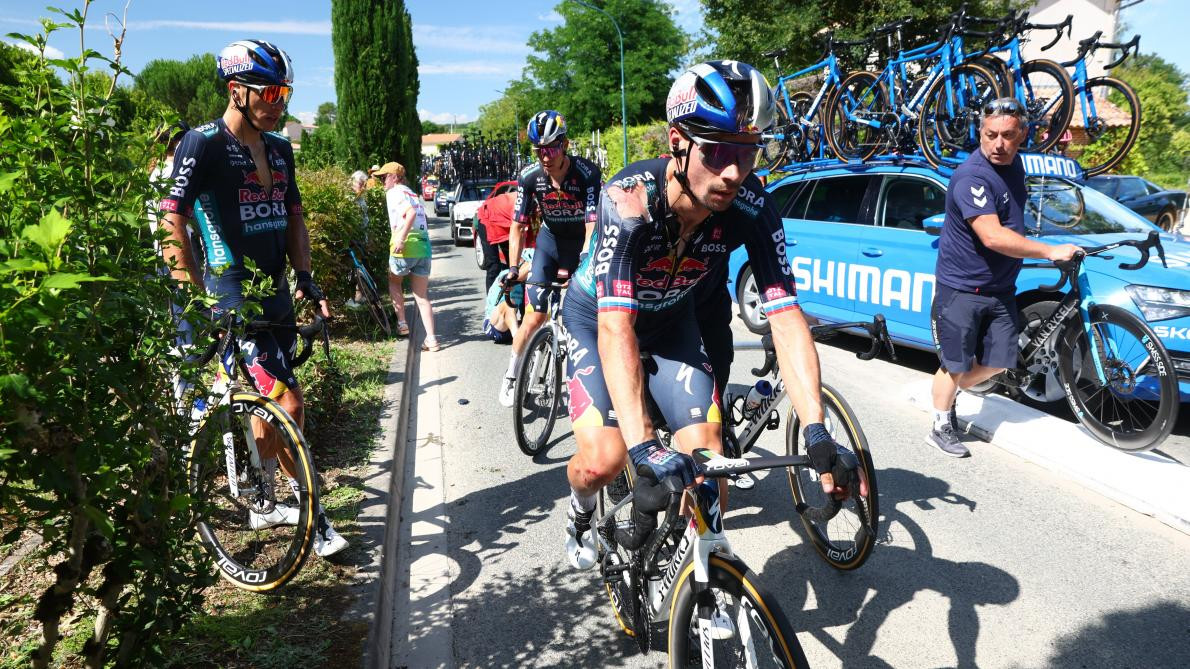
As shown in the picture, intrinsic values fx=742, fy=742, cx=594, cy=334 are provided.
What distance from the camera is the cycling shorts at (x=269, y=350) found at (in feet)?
11.8

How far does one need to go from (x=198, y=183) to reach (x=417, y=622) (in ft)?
7.48

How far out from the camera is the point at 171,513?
226 cm

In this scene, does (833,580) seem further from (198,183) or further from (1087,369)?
(198,183)

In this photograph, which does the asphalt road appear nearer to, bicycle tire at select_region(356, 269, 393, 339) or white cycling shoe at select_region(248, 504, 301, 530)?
white cycling shoe at select_region(248, 504, 301, 530)

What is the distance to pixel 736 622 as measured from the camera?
2021 mm

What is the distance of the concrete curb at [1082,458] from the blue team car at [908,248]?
77 centimetres

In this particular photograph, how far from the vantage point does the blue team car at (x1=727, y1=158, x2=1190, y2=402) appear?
5008 mm

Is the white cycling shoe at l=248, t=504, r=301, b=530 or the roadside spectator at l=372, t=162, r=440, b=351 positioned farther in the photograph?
the roadside spectator at l=372, t=162, r=440, b=351

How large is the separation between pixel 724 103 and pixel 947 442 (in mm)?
3610

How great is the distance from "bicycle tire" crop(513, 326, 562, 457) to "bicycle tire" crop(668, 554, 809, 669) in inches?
123

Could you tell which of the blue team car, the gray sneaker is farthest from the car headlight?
the gray sneaker

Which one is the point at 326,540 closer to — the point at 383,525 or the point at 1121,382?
the point at 383,525

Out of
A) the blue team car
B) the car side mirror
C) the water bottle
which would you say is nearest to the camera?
the water bottle

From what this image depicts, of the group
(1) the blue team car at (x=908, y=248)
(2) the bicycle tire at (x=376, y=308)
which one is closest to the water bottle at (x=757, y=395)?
(1) the blue team car at (x=908, y=248)
